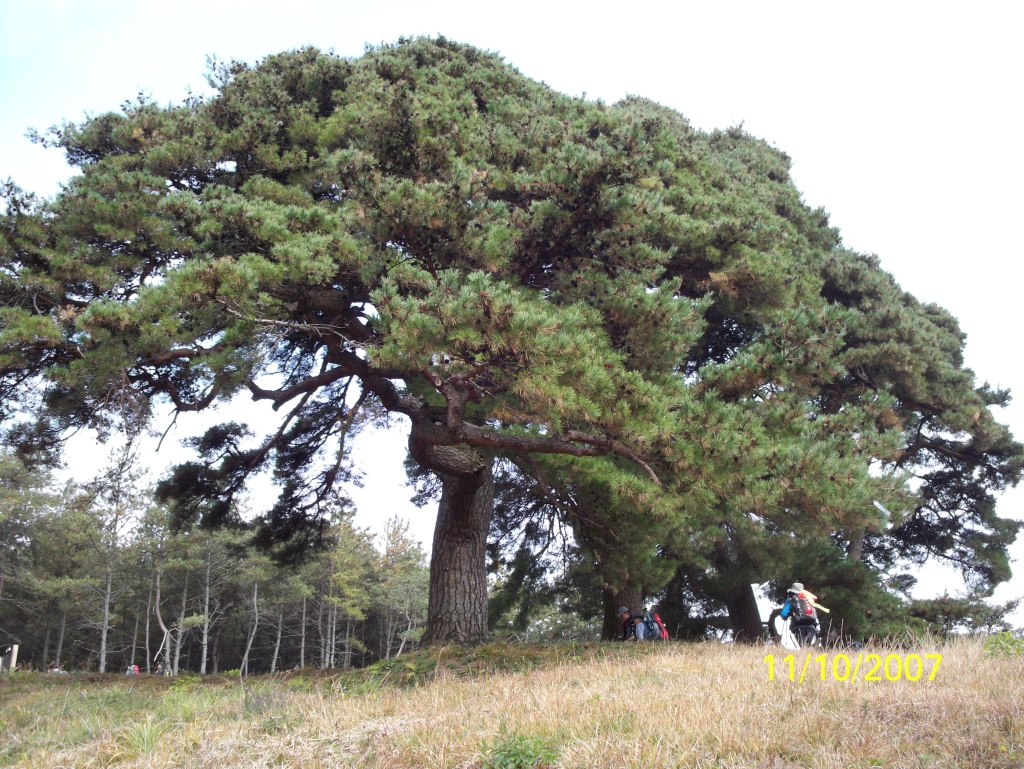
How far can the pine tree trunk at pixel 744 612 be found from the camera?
12914 mm

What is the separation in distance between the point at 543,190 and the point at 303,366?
4759mm

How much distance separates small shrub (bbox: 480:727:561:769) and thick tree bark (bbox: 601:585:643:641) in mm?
7823

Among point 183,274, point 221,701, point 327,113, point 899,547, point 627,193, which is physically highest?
point 327,113

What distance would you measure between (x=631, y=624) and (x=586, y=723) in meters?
6.88

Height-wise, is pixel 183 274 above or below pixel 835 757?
above

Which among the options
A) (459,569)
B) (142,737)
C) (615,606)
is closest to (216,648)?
(615,606)

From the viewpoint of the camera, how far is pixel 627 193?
23.3ft

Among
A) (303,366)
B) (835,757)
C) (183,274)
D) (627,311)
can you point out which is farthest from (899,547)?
(183,274)

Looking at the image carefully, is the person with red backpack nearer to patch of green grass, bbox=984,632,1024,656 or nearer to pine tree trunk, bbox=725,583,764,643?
pine tree trunk, bbox=725,583,764,643

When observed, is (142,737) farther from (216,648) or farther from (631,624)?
(216,648)

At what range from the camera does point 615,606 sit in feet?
37.4

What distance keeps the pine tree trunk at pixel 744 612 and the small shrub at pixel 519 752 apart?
10.5m

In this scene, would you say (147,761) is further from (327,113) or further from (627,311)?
(327,113)
